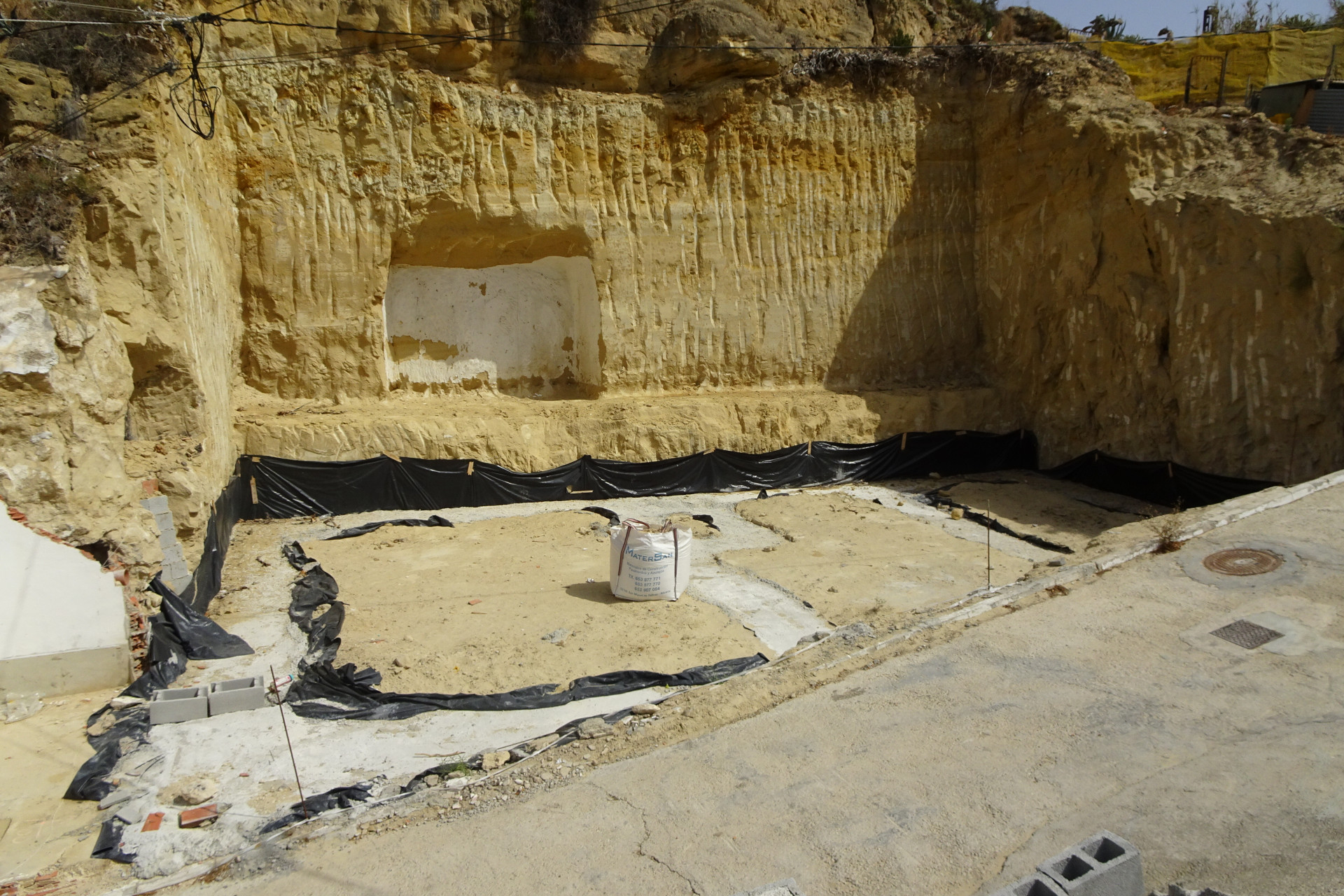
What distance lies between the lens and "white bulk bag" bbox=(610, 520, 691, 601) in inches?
354

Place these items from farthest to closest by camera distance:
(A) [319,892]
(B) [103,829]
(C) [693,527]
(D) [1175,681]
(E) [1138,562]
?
1. (C) [693,527]
2. (E) [1138,562]
3. (D) [1175,681]
4. (B) [103,829]
5. (A) [319,892]

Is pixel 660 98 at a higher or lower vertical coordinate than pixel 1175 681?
higher

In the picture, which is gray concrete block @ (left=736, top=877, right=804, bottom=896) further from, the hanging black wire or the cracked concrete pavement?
the hanging black wire

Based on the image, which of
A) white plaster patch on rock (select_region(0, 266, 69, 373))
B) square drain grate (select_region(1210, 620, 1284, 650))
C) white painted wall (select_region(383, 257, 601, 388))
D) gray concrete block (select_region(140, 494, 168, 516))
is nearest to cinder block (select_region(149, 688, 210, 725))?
gray concrete block (select_region(140, 494, 168, 516))

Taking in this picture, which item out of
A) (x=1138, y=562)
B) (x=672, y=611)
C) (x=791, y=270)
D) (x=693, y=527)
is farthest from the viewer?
(x=791, y=270)

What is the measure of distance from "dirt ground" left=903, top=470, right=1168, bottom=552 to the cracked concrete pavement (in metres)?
6.12

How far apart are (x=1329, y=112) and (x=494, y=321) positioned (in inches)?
620

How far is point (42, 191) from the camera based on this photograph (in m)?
8.90

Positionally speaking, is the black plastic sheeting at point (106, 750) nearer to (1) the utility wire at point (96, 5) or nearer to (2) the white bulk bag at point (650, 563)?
(2) the white bulk bag at point (650, 563)

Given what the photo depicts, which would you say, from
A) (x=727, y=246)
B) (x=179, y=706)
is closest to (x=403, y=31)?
(x=727, y=246)

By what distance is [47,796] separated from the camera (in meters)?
5.32

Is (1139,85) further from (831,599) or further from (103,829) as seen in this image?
(103,829)

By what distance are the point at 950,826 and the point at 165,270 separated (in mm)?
9952

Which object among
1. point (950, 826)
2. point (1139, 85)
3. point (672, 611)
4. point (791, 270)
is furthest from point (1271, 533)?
point (1139, 85)
